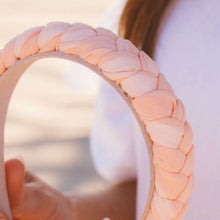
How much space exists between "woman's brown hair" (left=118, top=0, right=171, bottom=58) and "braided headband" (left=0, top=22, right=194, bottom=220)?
228 millimetres

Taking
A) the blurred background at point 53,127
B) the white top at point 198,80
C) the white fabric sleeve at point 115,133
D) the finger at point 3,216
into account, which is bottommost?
the blurred background at point 53,127

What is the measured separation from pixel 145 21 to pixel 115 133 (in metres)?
0.23

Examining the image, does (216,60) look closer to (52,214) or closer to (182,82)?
(182,82)

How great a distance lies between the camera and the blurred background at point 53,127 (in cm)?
141

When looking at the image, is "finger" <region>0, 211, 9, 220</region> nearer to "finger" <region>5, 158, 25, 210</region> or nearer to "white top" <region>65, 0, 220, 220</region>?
"finger" <region>5, 158, 25, 210</region>

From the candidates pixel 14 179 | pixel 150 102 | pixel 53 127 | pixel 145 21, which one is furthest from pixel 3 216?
pixel 53 127

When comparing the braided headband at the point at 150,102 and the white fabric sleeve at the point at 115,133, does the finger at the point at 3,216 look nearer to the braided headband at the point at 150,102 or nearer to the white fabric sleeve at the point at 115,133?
the braided headband at the point at 150,102

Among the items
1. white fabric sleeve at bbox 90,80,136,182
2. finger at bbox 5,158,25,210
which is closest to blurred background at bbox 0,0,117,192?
white fabric sleeve at bbox 90,80,136,182

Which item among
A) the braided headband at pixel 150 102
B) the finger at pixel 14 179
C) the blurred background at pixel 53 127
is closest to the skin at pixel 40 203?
the finger at pixel 14 179

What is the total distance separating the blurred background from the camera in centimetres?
141

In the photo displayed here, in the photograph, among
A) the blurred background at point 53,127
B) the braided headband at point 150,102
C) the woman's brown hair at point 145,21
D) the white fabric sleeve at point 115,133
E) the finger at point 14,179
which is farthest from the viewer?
the blurred background at point 53,127

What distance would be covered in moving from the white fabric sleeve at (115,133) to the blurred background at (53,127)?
227 mm

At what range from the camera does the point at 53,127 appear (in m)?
1.63

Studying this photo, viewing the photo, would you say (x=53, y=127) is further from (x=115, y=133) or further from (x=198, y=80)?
(x=198, y=80)
